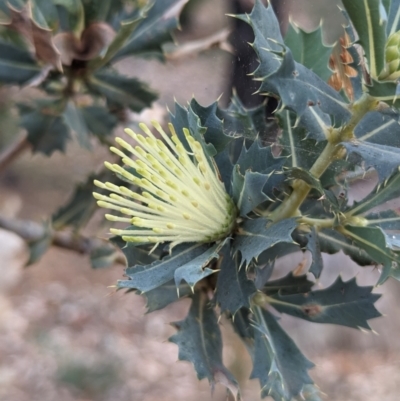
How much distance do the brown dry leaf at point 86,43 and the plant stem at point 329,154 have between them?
1.66 feet

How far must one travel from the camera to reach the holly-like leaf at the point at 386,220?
0.52 m

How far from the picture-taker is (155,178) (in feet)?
1.57

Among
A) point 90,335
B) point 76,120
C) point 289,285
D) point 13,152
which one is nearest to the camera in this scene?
point 289,285

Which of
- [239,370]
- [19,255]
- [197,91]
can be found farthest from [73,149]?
[197,91]

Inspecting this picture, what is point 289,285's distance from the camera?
65cm

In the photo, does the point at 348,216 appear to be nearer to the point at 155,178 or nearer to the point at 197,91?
the point at 155,178

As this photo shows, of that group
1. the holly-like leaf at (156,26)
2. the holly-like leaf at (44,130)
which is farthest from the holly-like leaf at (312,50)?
A: the holly-like leaf at (44,130)

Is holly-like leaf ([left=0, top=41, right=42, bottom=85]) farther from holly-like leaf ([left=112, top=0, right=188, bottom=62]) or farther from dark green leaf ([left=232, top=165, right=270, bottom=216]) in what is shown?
dark green leaf ([left=232, top=165, right=270, bottom=216])

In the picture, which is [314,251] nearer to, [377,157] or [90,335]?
[377,157]

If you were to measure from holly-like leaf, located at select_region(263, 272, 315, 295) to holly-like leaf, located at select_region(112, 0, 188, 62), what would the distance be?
0.50m

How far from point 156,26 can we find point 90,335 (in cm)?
188

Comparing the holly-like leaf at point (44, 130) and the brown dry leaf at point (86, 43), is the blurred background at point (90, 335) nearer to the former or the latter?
the holly-like leaf at point (44, 130)

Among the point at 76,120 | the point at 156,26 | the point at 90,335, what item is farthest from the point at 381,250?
the point at 90,335

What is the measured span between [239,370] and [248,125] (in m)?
1.00
